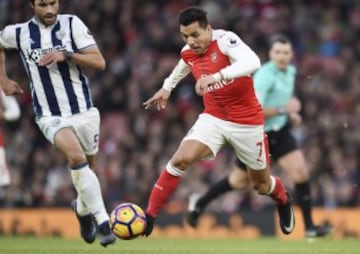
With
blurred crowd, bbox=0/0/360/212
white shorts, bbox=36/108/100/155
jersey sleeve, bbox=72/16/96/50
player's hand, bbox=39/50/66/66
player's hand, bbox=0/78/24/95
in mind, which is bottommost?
blurred crowd, bbox=0/0/360/212

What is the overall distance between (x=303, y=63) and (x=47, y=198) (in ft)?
18.8

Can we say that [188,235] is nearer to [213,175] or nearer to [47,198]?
[213,175]

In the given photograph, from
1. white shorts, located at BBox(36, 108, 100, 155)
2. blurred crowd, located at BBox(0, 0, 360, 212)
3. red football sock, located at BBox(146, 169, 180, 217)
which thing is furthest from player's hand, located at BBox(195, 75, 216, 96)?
blurred crowd, located at BBox(0, 0, 360, 212)

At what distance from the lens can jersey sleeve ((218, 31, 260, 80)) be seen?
9.38 meters

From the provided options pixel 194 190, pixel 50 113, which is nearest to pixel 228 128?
pixel 50 113

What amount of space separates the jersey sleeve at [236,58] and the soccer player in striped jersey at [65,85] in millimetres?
1221

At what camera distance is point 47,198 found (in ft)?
62.3

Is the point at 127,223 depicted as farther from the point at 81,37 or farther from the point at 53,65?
the point at 81,37

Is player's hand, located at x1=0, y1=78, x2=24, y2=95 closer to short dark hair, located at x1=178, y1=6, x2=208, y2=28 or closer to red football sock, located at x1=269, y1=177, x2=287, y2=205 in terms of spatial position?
short dark hair, located at x1=178, y1=6, x2=208, y2=28

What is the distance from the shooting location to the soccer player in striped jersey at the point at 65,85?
9922mm

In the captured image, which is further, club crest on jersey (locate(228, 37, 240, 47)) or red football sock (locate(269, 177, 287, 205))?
red football sock (locate(269, 177, 287, 205))

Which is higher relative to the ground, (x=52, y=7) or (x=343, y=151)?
(x=52, y=7)

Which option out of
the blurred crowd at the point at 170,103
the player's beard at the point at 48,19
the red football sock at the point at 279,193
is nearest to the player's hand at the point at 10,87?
the player's beard at the point at 48,19

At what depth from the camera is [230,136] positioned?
1019 cm
